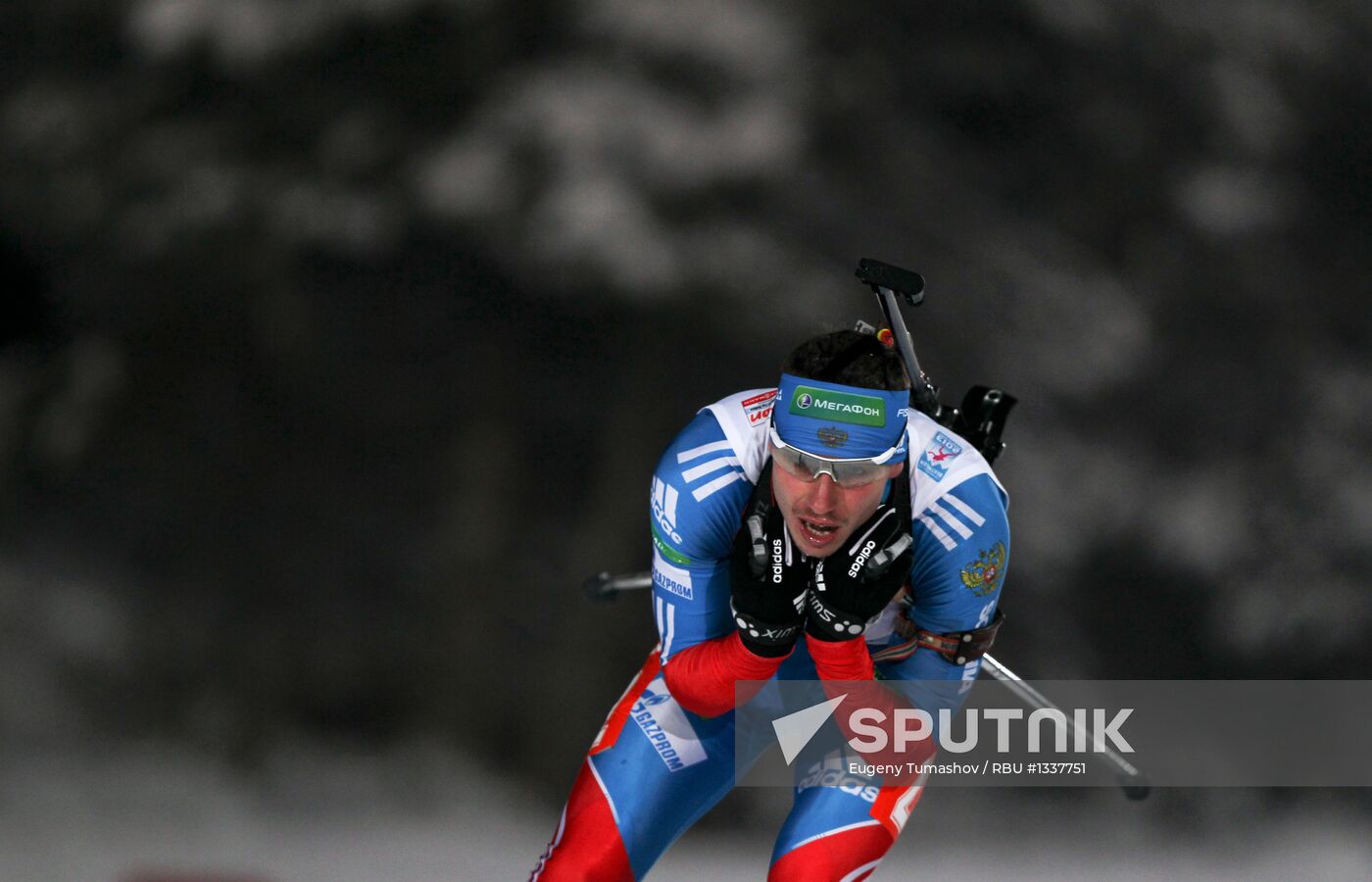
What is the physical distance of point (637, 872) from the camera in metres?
2.85

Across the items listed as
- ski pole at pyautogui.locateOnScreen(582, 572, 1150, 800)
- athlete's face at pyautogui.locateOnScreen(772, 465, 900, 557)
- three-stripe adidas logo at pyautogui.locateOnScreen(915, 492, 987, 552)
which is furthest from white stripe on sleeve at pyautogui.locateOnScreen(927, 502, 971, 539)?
ski pole at pyautogui.locateOnScreen(582, 572, 1150, 800)

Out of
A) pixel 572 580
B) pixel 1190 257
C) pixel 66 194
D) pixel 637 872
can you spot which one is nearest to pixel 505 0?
pixel 66 194

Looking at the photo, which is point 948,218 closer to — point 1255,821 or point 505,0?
point 505,0

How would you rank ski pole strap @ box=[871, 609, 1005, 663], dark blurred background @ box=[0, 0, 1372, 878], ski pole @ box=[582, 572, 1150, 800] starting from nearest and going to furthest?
ski pole strap @ box=[871, 609, 1005, 663]
ski pole @ box=[582, 572, 1150, 800]
dark blurred background @ box=[0, 0, 1372, 878]

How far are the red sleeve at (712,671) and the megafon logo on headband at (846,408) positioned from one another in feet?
1.63

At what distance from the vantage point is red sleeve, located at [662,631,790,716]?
9.00 feet

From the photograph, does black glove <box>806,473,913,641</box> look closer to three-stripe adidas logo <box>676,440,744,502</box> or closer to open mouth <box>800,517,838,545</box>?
open mouth <box>800,517,838,545</box>

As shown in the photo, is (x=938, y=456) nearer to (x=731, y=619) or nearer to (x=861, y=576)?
(x=861, y=576)

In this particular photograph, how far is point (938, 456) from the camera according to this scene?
2764mm

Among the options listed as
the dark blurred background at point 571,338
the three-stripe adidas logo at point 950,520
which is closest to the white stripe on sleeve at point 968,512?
the three-stripe adidas logo at point 950,520

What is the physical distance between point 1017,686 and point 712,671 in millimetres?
1107

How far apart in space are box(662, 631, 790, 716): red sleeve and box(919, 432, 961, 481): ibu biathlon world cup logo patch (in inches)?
18.1

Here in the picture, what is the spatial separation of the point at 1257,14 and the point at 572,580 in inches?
129

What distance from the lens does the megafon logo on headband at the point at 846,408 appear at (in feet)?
8.34
